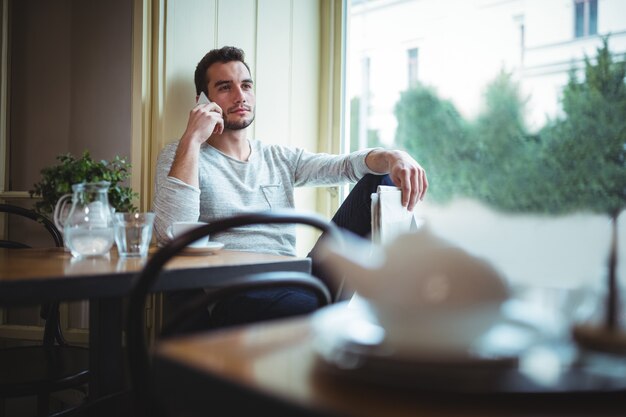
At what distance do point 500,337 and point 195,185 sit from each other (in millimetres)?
1567

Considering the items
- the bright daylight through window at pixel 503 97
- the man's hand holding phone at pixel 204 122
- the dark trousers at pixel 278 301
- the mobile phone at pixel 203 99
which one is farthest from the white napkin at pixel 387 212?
the mobile phone at pixel 203 99

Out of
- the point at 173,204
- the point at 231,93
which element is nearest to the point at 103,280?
the point at 173,204

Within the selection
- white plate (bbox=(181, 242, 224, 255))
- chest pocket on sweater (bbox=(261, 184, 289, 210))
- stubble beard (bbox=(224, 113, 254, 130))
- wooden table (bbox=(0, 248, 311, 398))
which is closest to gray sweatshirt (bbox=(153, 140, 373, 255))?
chest pocket on sweater (bbox=(261, 184, 289, 210))

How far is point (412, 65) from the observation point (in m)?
2.55

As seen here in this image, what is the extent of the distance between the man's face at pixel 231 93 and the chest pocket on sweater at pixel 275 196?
258mm

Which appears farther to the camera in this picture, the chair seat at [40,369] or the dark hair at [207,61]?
the dark hair at [207,61]

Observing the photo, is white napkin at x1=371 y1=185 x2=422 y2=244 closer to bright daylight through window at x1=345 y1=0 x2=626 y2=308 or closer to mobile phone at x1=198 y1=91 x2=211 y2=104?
bright daylight through window at x1=345 y1=0 x2=626 y2=308

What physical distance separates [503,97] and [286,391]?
81.7 inches

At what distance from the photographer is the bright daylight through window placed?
1.91 metres

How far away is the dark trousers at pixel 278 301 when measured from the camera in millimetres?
1604

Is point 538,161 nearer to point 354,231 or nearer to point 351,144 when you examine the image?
point 354,231

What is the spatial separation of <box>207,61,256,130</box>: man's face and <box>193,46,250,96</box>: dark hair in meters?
0.01

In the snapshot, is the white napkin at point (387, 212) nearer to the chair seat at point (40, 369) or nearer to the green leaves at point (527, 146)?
the green leaves at point (527, 146)

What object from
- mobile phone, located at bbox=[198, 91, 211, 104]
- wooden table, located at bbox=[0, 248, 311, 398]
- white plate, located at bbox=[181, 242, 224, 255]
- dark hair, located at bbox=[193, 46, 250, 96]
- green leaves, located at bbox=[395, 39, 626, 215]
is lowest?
wooden table, located at bbox=[0, 248, 311, 398]
